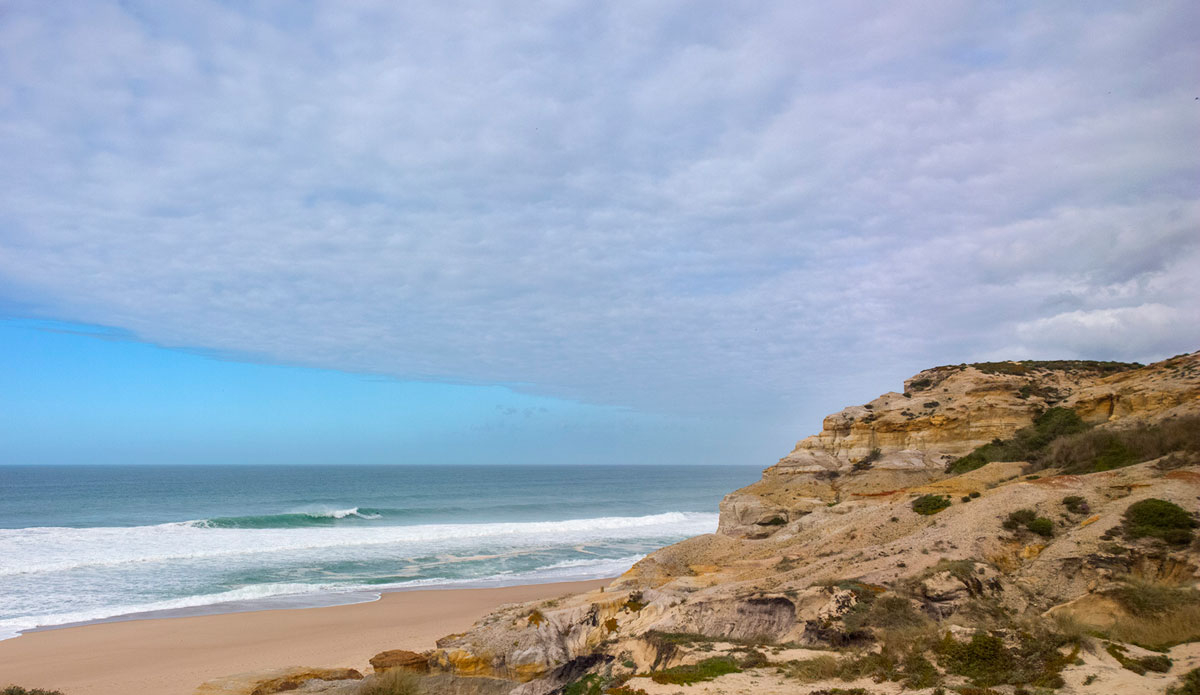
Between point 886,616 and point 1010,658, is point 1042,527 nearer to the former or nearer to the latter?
point 886,616

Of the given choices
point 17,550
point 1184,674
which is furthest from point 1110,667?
point 17,550

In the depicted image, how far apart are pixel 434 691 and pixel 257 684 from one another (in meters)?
3.74

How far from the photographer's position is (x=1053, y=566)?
12414 millimetres

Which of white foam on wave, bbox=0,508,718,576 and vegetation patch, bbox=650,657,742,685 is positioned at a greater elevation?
vegetation patch, bbox=650,657,742,685

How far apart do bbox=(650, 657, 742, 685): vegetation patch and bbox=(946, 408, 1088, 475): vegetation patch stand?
17.2 m

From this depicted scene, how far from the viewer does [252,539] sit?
1679 inches

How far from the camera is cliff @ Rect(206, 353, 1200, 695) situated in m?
8.50

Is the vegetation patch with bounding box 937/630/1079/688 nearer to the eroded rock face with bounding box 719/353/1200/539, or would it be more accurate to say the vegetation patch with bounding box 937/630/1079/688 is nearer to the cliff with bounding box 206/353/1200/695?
the cliff with bounding box 206/353/1200/695

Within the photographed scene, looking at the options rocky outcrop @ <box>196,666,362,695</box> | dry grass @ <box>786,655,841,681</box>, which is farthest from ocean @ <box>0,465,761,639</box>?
dry grass @ <box>786,655,841,681</box>

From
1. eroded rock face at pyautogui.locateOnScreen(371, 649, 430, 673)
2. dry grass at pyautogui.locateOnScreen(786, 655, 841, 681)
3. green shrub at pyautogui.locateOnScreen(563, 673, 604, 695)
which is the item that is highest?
dry grass at pyautogui.locateOnScreen(786, 655, 841, 681)

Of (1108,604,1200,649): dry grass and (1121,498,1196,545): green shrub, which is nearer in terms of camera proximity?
(1108,604,1200,649): dry grass

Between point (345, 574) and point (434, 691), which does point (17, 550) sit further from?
point (434, 691)

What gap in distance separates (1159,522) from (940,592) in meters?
4.58

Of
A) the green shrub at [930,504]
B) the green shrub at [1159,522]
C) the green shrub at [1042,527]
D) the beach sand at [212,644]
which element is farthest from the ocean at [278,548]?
the green shrub at [1159,522]
